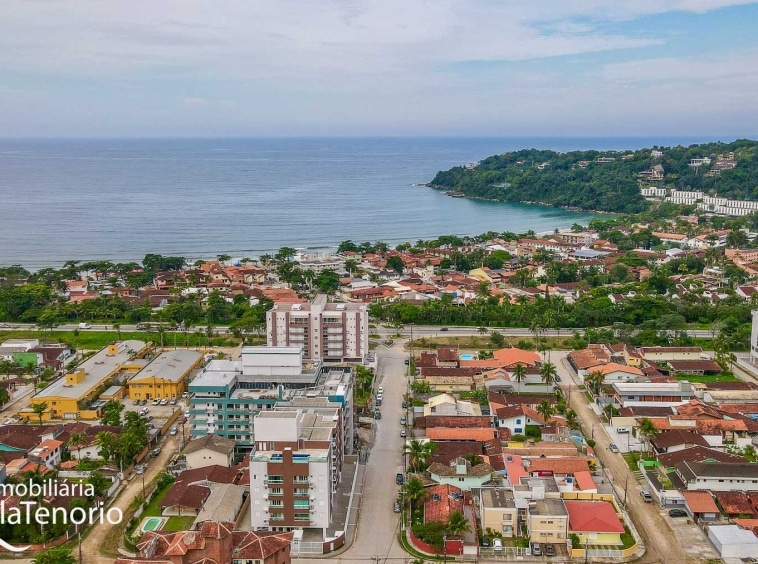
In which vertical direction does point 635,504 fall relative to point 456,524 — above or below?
below

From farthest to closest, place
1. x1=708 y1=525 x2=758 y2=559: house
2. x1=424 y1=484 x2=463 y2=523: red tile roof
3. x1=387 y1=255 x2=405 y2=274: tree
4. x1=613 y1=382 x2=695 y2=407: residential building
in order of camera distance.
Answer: x1=387 y1=255 x2=405 y2=274: tree, x1=613 y1=382 x2=695 y2=407: residential building, x1=424 y1=484 x2=463 y2=523: red tile roof, x1=708 y1=525 x2=758 y2=559: house

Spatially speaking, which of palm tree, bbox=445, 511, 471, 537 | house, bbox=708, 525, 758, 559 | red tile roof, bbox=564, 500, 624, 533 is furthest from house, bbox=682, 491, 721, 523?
palm tree, bbox=445, 511, 471, 537

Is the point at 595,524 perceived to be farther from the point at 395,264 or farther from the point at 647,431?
the point at 395,264

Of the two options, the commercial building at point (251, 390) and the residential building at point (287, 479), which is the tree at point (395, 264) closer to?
the commercial building at point (251, 390)

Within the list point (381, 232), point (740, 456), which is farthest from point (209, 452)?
point (381, 232)

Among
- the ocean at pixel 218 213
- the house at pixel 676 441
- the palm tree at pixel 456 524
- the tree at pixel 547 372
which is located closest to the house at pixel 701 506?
the house at pixel 676 441

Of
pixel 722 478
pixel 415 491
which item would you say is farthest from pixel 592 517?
Result: pixel 722 478

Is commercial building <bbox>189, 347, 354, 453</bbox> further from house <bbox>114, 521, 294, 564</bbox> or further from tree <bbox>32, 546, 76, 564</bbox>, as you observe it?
tree <bbox>32, 546, 76, 564</bbox>
